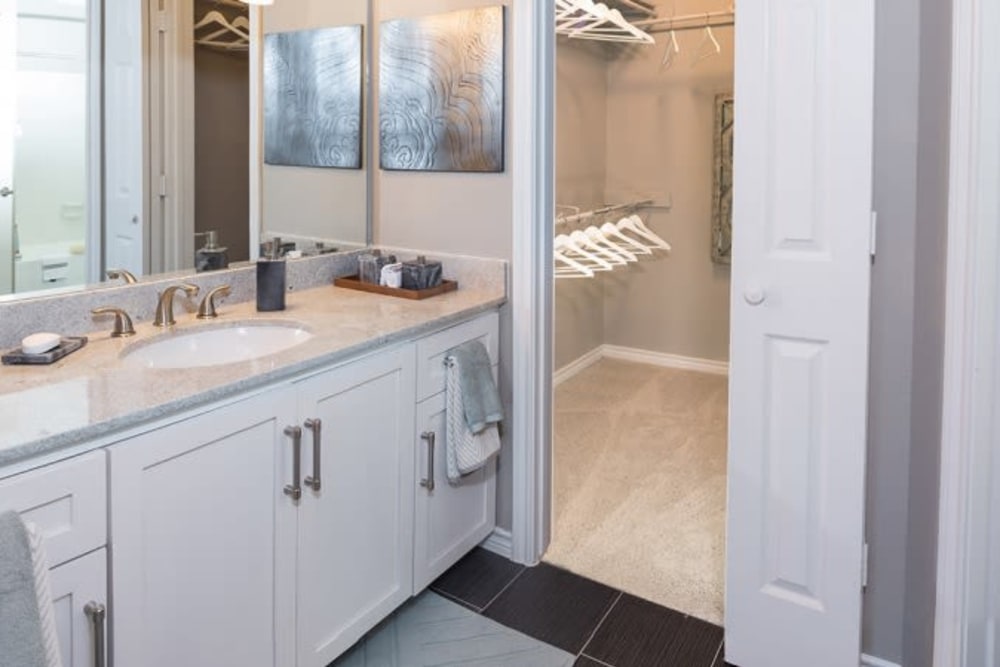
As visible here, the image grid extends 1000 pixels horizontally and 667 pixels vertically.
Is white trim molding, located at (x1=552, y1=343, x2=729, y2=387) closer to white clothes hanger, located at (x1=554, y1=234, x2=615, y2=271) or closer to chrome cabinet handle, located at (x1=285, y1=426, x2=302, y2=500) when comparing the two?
white clothes hanger, located at (x1=554, y1=234, x2=615, y2=271)

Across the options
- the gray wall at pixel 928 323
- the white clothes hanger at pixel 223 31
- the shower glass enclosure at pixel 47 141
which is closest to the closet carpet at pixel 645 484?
the gray wall at pixel 928 323

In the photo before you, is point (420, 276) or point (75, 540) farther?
point (420, 276)

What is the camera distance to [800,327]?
175cm

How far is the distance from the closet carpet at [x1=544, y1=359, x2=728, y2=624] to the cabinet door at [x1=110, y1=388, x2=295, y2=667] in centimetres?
112

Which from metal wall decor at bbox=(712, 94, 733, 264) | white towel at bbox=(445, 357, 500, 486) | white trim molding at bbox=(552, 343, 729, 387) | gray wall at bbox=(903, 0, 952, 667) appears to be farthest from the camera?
white trim molding at bbox=(552, 343, 729, 387)

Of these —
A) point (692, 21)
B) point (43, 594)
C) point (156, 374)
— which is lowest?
point (43, 594)

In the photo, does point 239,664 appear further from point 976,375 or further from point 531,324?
point 976,375

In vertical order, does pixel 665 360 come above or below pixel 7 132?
below

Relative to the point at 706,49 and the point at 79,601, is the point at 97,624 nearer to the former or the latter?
the point at 79,601

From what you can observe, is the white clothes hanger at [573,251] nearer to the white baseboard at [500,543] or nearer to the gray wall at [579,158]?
the gray wall at [579,158]

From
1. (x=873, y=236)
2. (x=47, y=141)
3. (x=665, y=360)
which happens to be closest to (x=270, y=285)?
(x=47, y=141)

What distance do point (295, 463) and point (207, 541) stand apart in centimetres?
25

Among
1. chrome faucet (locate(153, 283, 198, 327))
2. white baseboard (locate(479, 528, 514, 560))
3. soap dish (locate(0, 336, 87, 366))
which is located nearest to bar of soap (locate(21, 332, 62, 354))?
soap dish (locate(0, 336, 87, 366))

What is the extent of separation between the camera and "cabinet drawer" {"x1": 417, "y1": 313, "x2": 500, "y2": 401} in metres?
2.03
